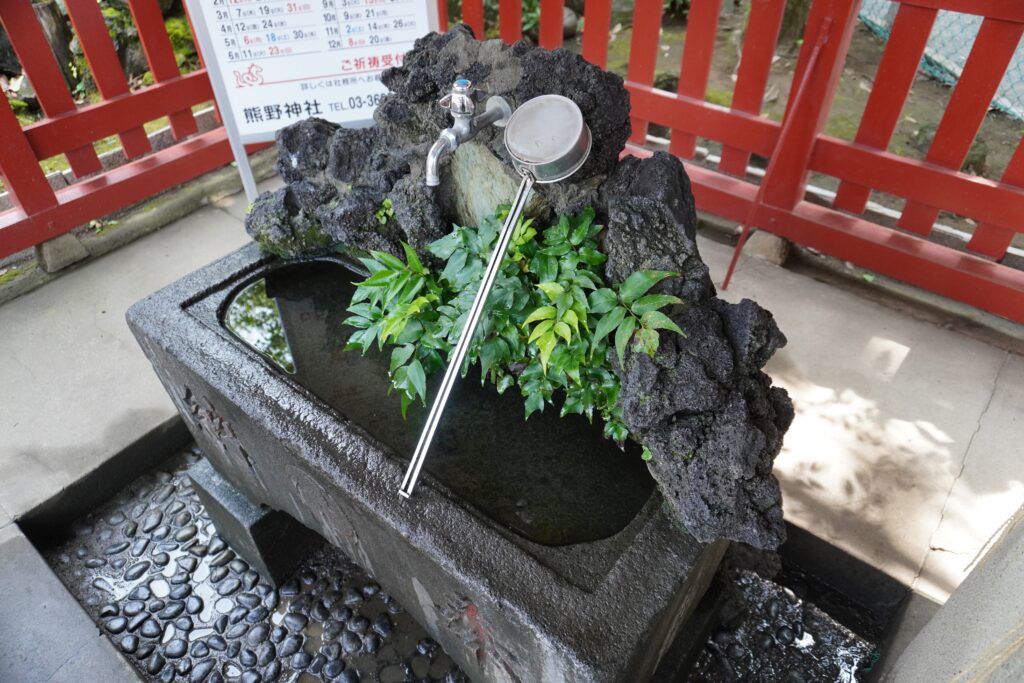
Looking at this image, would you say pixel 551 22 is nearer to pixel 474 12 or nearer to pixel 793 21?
pixel 474 12

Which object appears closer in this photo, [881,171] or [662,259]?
[662,259]

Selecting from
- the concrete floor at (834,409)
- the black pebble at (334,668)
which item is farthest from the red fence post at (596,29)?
the black pebble at (334,668)

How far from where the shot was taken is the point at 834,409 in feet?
9.96

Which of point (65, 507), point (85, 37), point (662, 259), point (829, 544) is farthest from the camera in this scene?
point (85, 37)

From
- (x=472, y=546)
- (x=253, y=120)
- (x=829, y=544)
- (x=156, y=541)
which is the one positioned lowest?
(x=156, y=541)

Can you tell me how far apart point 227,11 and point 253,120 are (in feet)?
1.71

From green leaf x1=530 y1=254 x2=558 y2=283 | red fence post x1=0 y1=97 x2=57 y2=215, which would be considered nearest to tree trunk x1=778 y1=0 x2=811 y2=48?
green leaf x1=530 y1=254 x2=558 y2=283

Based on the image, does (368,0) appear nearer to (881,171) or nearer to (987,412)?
(881,171)

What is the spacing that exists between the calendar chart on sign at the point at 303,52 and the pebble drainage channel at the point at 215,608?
203cm

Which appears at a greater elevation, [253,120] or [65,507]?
[253,120]

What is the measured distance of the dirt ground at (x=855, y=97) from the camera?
4957 millimetres

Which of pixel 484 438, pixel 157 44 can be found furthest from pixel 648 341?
pixel 157 44

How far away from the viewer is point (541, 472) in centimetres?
197

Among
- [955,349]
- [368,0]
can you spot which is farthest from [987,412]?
[368,0]
